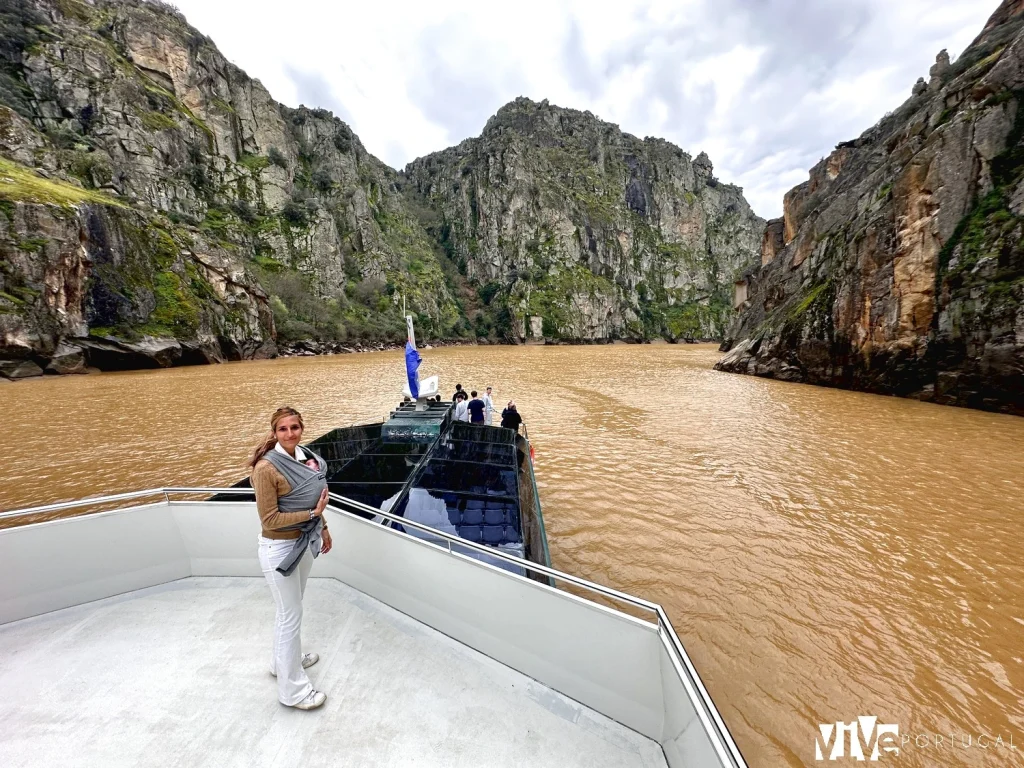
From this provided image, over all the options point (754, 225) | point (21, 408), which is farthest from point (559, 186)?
point (21, 408)

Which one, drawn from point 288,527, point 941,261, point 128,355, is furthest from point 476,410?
point 128,355

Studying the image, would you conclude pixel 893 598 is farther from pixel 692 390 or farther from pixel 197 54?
pixel 197 54

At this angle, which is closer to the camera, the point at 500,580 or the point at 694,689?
the point at 694,689

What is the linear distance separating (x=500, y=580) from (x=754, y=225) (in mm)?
160688

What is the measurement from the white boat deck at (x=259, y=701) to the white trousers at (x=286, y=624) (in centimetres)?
16

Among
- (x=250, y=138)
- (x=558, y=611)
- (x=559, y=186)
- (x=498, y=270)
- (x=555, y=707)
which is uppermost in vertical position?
(x=559, y=186)

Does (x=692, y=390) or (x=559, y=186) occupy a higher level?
(x=559, y=186)

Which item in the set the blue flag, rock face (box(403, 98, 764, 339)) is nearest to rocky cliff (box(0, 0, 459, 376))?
rock face (box(403, 98, 764, 339))

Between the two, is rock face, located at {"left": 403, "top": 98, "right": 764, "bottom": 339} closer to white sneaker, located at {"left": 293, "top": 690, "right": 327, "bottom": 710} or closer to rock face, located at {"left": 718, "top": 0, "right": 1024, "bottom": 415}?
rock face, located at {"left": 718, "top": 0, "right": 1024, "bottom": 415}

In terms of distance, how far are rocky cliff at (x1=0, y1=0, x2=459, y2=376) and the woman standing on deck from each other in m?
35.5

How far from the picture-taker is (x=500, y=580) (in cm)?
293

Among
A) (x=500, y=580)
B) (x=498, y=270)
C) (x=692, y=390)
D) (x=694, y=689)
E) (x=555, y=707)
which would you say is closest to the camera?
(x=694, y=689)

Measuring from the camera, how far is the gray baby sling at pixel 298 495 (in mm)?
2492

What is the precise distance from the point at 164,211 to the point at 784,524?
65.2 meters
